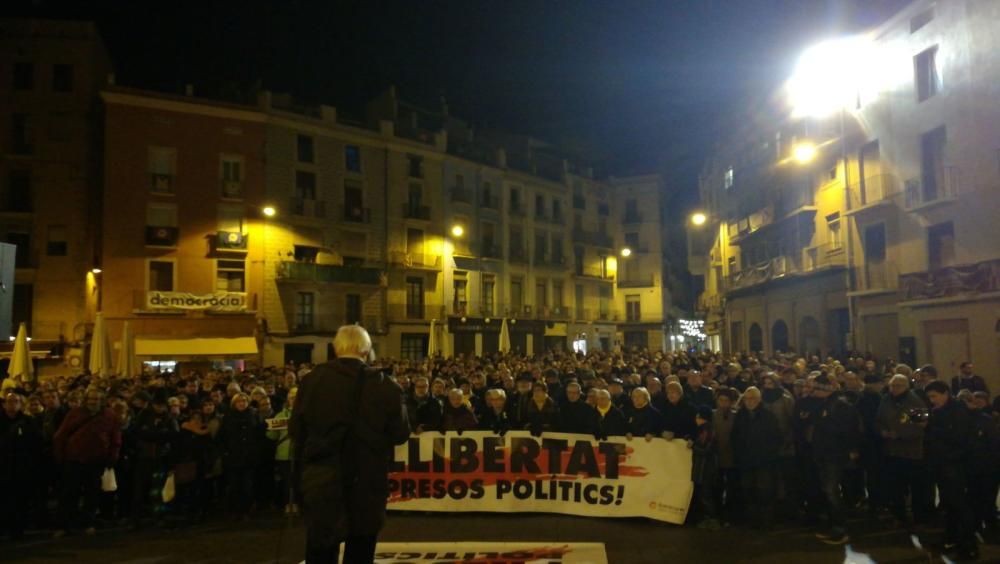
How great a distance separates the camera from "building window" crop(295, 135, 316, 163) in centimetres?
3747

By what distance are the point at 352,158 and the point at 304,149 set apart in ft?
9.85

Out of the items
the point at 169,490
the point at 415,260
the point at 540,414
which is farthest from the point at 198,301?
the point at 540,414

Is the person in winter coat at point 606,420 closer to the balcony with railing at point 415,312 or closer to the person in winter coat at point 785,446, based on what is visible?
the person in winter coat at point 785,446

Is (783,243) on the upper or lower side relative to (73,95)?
lower

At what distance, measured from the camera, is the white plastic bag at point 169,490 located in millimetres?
8875

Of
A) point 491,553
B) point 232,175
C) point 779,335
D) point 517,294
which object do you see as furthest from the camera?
point 517,294

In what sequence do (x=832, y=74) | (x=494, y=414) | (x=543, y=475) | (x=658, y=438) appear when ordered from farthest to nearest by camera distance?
(x=832, y=74), (x=494, y=414), (x=543, y=475), (x=658, y=438)

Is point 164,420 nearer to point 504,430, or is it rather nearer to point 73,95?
point 504,430

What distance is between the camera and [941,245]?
74.1ft

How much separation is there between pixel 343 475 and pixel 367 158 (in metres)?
38.0

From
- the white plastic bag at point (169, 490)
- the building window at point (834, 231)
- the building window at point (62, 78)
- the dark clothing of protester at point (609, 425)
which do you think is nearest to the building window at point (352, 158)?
the building window at point (62, 78)

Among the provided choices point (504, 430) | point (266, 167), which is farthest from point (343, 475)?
point (266, 167)

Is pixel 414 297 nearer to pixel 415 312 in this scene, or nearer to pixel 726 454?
pixel 415 312

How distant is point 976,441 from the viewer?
24.4 feet
